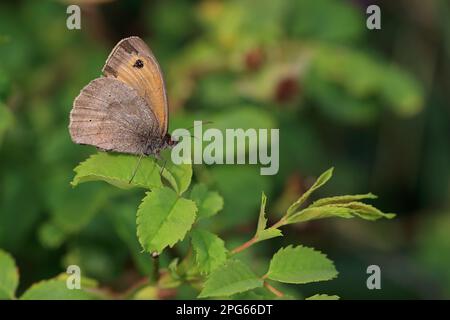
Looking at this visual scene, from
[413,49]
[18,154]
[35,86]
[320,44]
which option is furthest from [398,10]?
[18,154]

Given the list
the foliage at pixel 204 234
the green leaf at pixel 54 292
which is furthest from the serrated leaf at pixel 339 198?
the green leaf at pixel 54 292

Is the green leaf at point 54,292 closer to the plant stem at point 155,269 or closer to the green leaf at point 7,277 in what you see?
the green leaf at point 7,277

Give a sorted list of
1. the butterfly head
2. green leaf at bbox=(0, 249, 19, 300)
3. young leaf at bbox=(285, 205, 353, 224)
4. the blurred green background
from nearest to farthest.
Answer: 1. young leaf at bbox=(285, 205, 353, 224)
2. green leaf at bbox=(0, 249, 19, 300)
3. the butterfly head
4. the blurred green background

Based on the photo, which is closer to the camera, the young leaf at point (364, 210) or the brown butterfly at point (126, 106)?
the young leaf at point (364, 210)

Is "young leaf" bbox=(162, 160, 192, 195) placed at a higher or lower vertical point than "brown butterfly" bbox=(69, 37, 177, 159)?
lower

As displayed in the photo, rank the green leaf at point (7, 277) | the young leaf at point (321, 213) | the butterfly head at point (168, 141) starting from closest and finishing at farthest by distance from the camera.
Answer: the young leaf at point (321, 213) < the green leaf at point (7, 277) < the butterfly head at point (168, 141)

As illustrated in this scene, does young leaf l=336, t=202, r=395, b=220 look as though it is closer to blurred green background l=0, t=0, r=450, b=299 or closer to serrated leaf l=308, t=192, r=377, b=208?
serrated leaf l=308, t=192, r=377, b=208

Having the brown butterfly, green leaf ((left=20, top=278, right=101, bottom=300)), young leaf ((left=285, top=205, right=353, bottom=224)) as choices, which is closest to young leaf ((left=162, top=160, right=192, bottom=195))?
the brown butterfly

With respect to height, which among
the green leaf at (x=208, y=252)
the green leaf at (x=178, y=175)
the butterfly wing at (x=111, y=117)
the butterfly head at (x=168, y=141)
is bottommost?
the green leaf at (x=208, y=252)

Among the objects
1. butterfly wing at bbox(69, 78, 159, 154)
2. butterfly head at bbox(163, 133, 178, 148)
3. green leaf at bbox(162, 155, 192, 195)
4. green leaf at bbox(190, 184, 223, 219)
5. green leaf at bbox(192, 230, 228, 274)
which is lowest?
A: green leaf at bbox(192, 230, 228, 274)
